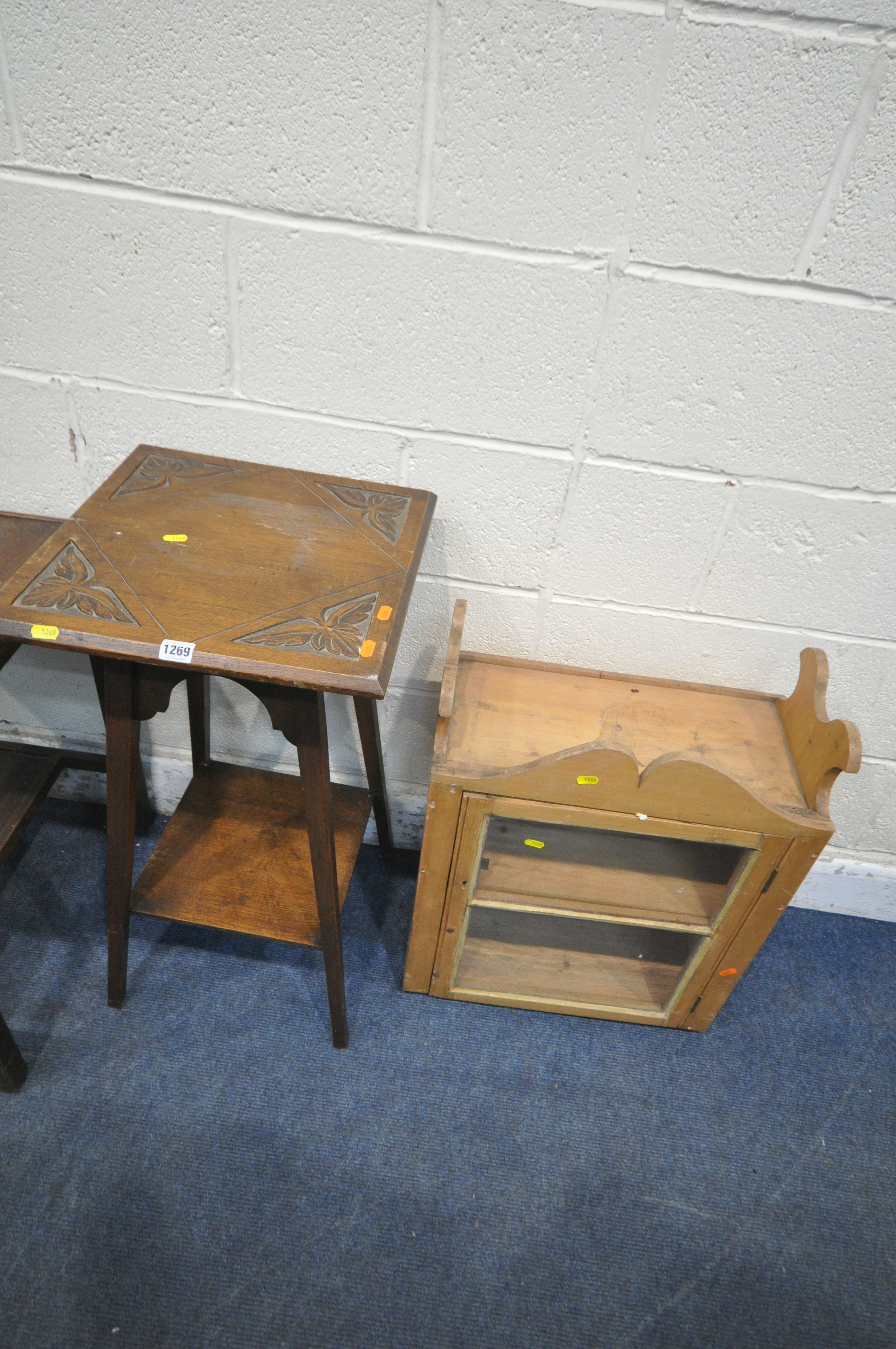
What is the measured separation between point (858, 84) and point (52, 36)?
40.1 inches

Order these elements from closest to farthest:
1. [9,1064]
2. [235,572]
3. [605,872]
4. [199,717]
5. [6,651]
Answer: [235,572]
[6,651]
[9,1064]
[605,872]
[199,717]

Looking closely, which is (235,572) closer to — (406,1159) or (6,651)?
(6,651)

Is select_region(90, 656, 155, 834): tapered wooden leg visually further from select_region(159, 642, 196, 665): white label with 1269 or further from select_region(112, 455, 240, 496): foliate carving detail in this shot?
select_region(159, 642, 196, 665): white label with 1269

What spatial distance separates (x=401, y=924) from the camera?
1.66 metres

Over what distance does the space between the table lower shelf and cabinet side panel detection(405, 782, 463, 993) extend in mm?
147

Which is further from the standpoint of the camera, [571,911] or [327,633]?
[571,911]

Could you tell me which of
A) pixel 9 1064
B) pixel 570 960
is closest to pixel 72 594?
pixel 9 1064

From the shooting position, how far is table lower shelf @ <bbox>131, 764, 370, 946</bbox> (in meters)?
1.31

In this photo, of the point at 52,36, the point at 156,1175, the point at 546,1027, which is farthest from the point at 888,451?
the point at 156,1175

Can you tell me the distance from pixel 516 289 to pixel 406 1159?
4.61 ft

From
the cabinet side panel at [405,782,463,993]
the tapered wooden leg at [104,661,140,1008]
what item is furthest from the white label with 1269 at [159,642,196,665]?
the cabinet side panel at [405,782,463,993]

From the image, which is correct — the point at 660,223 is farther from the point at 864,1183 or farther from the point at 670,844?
the point at 864,1183

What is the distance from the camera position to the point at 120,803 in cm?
114

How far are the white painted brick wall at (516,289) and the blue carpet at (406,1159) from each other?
733 millimetres
